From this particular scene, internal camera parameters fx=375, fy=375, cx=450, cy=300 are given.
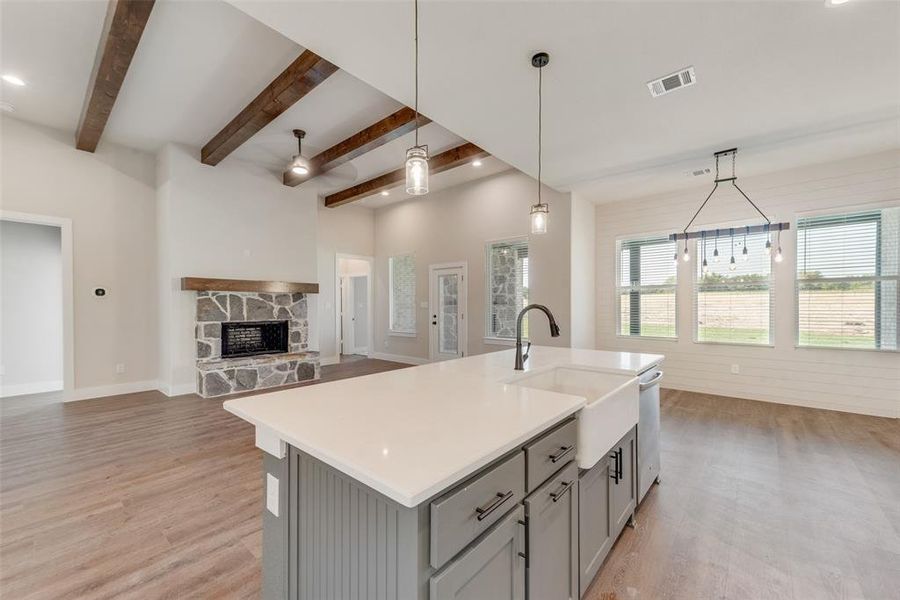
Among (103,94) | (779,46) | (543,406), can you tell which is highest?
(103,94)

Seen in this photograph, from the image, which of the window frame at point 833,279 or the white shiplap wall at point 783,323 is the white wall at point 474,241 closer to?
the white shiplap wall at point 783,323

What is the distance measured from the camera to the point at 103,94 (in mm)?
3438

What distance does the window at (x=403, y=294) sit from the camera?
7.60m

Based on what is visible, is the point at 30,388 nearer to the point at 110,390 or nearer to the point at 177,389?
the point at 110,390

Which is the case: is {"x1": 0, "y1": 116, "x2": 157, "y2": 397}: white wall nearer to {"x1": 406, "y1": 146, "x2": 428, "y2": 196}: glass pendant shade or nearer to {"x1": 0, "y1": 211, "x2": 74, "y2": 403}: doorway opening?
{"x1": 0, "y1": 211, "x2": 74, "y2": 403}: doorway opening

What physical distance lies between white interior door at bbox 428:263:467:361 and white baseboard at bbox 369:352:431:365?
0.32 metres

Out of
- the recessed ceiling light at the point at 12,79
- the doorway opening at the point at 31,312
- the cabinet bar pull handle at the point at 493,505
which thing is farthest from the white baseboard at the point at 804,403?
the recessed ceiling light at the point at 12,79

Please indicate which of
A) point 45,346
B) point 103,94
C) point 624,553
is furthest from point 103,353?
point 624,553

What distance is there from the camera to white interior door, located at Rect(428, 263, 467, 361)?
6.73 meters

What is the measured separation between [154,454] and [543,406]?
3.34 meters

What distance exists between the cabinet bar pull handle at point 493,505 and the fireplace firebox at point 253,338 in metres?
5.41

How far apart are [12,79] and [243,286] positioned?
9.45ft

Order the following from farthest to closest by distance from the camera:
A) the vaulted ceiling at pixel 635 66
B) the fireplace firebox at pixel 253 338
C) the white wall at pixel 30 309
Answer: the fireplace firebox at pixel 253 338 → the white wall at pixel 30 309 → the vaulted ceiling at pixel 635 66

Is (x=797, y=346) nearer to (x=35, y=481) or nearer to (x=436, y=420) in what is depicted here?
(x=436, y=420)
